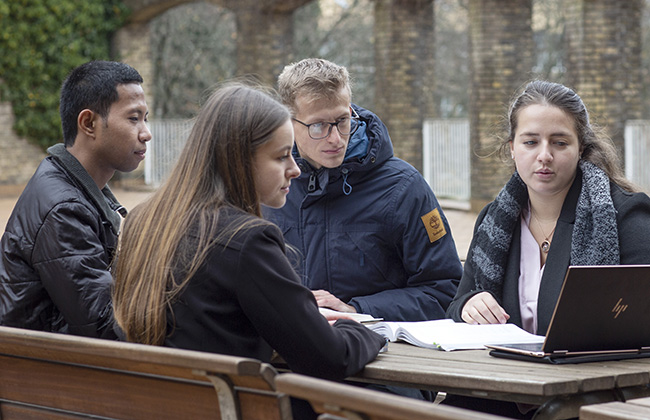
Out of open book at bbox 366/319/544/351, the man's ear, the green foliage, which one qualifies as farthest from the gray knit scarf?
the green foliage

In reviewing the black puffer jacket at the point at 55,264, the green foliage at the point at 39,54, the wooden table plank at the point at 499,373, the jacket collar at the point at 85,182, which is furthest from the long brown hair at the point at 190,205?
the green foliage at the point at 39,54

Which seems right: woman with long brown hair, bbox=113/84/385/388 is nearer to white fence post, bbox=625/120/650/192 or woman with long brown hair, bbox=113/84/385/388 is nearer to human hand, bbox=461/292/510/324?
human hand, bbox=461/292/510/324

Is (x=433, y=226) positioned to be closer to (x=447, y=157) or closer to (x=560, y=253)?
(x=560, y=253)

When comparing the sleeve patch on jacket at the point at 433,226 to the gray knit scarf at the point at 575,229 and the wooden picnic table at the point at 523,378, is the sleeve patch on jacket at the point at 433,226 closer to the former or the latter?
the gray knit scarf at the point at 575,229

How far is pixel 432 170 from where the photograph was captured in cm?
1700

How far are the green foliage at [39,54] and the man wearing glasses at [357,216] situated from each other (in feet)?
51.3

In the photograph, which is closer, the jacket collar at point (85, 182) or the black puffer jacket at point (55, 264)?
the black puffer jacket at point (55, 264)

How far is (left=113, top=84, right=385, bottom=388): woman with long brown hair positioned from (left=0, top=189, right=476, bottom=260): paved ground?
7512mm

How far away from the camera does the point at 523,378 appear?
214 centimetres

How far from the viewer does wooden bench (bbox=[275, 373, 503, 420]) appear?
4.69 ft

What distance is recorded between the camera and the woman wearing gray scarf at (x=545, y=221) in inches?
117

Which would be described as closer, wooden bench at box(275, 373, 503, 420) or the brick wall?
wooden bench at box(275, 373, 503, 420)

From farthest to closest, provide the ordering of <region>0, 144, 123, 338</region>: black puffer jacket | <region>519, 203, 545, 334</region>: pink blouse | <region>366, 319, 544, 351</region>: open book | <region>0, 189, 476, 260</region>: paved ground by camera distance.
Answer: <region>0, 189, 476, 260</region>: paved ground < <region>519, 203, 545, 334</region>: pink blouse < <region>0, 144, 123, 338</region>: black puffer jacket < <region>366, 319, 544, 351</region>: open book

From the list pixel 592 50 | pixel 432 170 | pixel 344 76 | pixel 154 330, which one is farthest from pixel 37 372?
pixel 432 170
